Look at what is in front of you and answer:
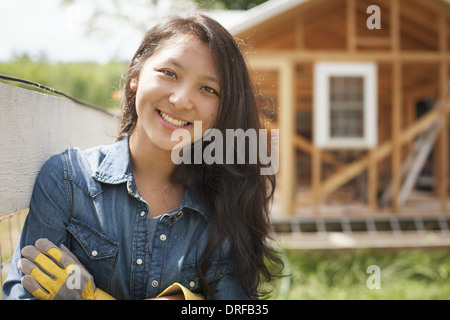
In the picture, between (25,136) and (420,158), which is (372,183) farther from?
(25,136)

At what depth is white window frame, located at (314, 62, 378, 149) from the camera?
621 cm

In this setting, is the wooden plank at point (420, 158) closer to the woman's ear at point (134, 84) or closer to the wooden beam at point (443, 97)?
the wooden beam at point (443, 97)

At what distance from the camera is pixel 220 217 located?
1.72 m

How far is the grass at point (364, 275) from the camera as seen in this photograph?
4.21 meters

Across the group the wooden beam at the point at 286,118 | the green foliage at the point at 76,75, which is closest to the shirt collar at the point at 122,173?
the wooden beam at the point at 286,118

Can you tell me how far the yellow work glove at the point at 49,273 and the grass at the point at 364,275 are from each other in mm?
2625

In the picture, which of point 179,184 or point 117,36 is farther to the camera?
point 117,36

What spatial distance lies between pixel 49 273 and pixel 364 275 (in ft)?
13.4

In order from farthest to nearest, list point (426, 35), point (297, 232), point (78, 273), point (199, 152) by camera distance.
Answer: point (426, 35) < point (297, 232) < point (199, 152) < point (78, 273)

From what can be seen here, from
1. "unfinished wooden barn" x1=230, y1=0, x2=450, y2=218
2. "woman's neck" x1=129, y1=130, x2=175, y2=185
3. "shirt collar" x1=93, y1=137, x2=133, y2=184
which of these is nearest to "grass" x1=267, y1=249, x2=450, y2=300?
"unfinished wooden barn" x1=230, y1=0, x2=450, y2=218
